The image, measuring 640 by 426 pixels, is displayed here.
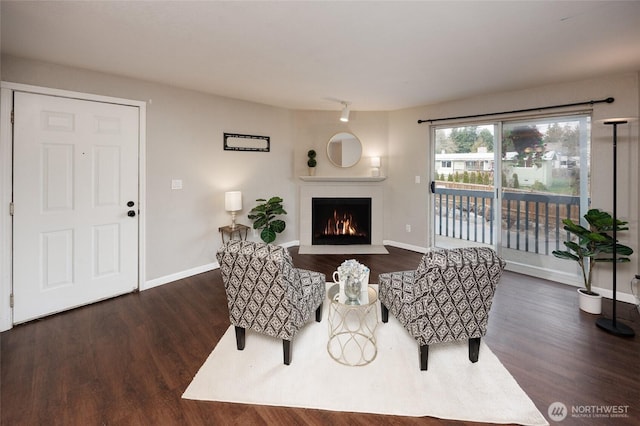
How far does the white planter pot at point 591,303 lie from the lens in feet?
9.32

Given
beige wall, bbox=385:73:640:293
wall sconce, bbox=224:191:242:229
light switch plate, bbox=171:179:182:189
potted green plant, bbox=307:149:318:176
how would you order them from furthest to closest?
potted green plant, bbox=307:149:318:176, wall sconce, bbox=224:191:242:229, light switch plate, bbox=171:179:182:189, beige wall, bbox=385:73:640:293

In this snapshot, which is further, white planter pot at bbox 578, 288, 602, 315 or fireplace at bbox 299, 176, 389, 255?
fireplace at bbox 299, 176, 389, 255

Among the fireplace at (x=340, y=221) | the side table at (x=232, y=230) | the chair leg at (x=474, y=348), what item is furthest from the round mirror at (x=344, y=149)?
the chair leg at (x=474, y=348)

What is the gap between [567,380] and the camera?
1.92 metres

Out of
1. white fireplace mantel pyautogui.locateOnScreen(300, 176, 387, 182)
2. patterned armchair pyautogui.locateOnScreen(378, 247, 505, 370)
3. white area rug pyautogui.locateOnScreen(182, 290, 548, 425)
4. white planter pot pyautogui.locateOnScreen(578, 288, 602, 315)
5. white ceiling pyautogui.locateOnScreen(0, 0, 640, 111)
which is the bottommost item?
white area rug pyautogui.locateOnScreen(182, 290, 548, 425)

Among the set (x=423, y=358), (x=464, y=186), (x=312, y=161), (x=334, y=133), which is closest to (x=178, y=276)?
(x=312, y=161)

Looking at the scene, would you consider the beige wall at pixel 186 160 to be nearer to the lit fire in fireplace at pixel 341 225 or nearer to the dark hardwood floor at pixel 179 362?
the dark hardwood floor at pixel 179 362

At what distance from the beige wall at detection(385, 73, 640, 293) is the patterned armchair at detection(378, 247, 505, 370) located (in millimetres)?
2422

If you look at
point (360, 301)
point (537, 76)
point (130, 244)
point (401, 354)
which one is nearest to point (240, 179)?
point (130, 244)

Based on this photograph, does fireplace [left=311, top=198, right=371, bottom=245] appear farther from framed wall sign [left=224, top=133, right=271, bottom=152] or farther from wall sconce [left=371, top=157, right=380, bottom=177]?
framed wall sign [left=224, top=133, right=271, bottom=152]

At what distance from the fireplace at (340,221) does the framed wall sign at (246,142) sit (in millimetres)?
1239

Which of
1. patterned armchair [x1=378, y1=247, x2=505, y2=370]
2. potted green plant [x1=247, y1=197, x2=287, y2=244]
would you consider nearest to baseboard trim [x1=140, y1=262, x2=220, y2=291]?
potted green plant [x1=247, y1=197, x2=287, y2=244]

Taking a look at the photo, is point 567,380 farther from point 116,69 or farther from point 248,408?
point 116,69

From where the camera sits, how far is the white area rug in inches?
67.2
